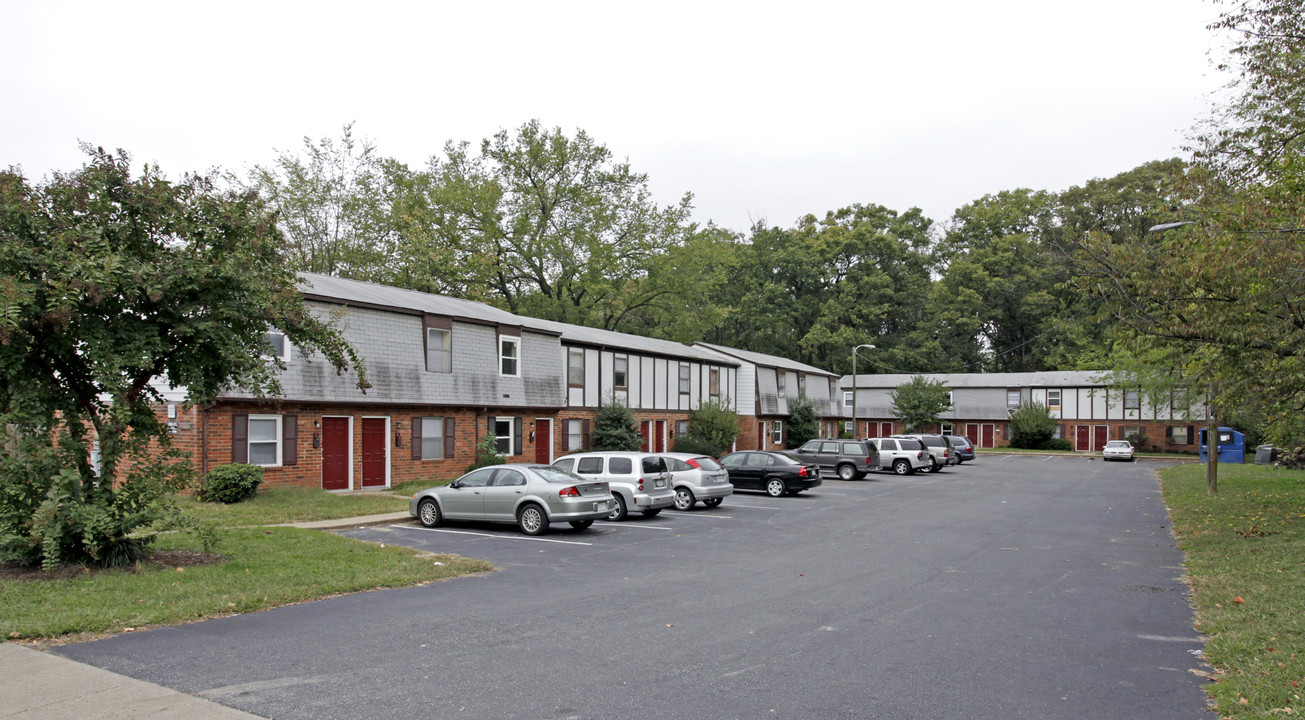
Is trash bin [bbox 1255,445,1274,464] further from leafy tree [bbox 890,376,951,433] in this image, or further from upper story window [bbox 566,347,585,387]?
upper story window [bbox 566,347,585,387]

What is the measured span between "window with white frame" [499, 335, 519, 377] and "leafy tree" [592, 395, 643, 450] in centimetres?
573

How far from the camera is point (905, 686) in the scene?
6.70 m

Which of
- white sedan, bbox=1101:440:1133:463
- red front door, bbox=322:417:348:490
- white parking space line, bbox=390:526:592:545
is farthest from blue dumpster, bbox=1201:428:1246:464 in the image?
red front door, bbox=322:417:348:490

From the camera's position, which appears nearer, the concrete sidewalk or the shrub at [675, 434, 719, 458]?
the concrete sidewalk

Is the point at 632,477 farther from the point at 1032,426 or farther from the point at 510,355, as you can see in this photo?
the point at 1032,426

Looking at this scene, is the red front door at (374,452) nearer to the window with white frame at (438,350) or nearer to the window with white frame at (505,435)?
the window with white frame at (438,350)

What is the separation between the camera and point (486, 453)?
26656 mm

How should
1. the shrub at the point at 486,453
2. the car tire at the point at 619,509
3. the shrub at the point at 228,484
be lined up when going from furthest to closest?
the shrub at the point at 486,453, the shrub at the point at 228,484, the car tire at the point at 619,509

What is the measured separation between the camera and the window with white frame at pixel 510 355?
27.9m

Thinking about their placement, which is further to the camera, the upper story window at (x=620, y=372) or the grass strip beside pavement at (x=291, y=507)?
the upper story window at (x=620, y=372)

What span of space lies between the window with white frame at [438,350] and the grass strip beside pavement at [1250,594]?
19005mm

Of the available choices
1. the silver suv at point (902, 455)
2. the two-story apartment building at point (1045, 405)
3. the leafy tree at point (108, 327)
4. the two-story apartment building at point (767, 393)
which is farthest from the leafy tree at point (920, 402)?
the leafy tree at point (108, 327)

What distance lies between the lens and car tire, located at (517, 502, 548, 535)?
1598cm

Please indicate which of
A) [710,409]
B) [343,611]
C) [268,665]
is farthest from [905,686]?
[710,409]
